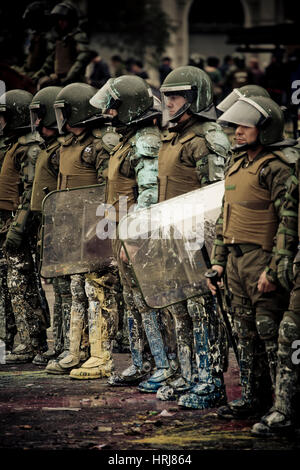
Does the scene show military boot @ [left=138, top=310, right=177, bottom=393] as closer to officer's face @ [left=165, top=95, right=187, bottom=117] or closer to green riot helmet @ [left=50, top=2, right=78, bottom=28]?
officer's face @ [left=165, top=95, right=187, bottom=117]

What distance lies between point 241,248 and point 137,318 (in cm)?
185

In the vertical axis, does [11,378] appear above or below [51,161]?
below

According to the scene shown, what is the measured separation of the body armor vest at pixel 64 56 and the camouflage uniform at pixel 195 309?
8.05 meters

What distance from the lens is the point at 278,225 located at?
7.22 m

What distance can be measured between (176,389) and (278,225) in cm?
179

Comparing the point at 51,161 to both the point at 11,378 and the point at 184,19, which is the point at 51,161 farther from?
the point at 184,19

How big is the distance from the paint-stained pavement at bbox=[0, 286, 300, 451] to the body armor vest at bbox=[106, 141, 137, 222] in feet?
5.09

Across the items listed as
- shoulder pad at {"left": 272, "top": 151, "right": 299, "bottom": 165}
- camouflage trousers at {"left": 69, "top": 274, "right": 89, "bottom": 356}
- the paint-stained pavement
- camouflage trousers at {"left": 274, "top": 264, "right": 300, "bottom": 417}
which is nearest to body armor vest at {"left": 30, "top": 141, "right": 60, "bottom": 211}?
camouflage trousers at {"left": 69, "top": 274, "right": 89, "bottom": 356}

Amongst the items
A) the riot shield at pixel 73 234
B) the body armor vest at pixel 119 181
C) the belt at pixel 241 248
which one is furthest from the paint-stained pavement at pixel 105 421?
the body armor vest at pixel 119 181

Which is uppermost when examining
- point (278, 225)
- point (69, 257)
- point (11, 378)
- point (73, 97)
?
point (73, 97)

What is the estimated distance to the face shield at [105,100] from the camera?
9008mm

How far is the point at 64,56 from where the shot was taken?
53.5 feet

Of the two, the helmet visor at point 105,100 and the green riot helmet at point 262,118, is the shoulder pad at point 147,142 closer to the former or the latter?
the helmet visor at point 105,100

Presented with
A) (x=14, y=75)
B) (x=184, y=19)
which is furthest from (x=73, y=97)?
(x=184, y=19)
